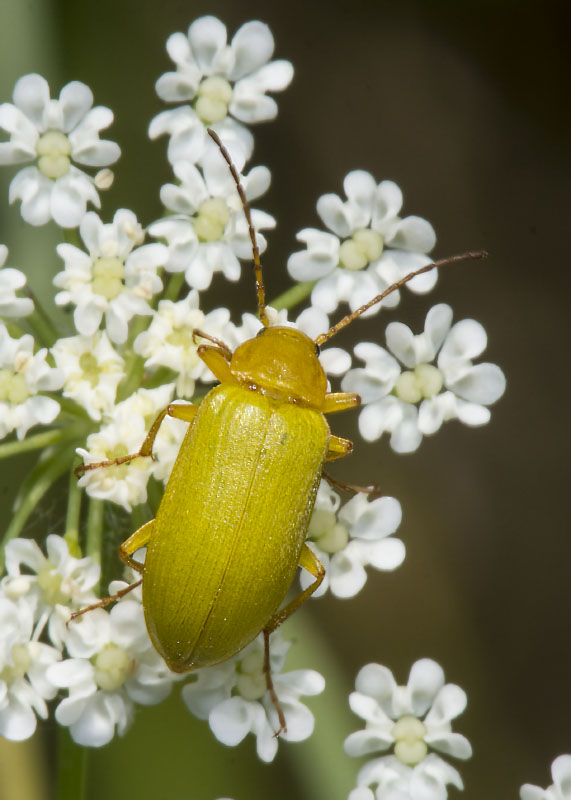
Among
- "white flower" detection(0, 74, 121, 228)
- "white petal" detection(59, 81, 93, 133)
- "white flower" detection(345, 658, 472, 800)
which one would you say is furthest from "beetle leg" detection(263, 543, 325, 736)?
"white petal" detection(59, 81, 93, 133)

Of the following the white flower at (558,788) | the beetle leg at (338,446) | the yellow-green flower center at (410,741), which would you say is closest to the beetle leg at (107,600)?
the beetle leg at (338,446)

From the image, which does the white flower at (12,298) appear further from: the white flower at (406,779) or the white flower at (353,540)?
the white flower at (406,779)

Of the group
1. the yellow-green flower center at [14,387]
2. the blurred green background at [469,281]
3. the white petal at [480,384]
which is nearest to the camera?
the yellow-green flower center at [14,387]

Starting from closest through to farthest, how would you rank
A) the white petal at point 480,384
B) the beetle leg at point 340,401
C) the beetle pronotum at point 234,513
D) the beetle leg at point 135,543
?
the beetle pronotum at point 234,513 < the beetle leg at point 135,543 < the beetle leg at point 340,401 < the white petal at point 480,384

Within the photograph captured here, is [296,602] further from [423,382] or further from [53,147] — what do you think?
[53,147]

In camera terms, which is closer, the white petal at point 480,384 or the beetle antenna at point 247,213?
the beetle antenna at point 247,213

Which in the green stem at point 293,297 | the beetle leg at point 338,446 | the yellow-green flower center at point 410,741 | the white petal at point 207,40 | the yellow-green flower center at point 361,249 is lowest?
the yellow-green flower center at point 410,741

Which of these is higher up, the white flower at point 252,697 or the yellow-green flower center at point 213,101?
the yellow-green flower center at point 213,101

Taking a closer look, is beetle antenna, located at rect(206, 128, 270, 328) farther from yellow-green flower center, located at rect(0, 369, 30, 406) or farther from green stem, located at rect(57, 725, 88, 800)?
green stem, located at rect(57, 725, 88, 800)
